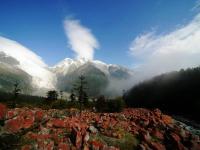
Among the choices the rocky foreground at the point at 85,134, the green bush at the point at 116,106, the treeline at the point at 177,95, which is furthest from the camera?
the treeline at the point at 177,95

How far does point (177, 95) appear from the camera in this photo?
445 ft

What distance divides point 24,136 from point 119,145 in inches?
641

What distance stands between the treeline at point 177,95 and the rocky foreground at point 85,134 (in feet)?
202

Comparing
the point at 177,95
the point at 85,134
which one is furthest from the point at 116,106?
the point at 177,95

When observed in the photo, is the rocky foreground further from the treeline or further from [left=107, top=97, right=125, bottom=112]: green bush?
the treeline

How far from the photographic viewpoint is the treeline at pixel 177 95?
4588 inches

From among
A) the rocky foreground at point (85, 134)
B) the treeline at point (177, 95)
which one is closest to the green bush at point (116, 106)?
the rocky foreground at point (85, 134)

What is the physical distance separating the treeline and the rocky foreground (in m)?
61.5

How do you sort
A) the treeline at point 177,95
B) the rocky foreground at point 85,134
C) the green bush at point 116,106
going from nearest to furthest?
the rocky foreground at point 85,134
the green bush at point 116,106
the treeline at point 177,95

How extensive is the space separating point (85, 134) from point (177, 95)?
110 metres

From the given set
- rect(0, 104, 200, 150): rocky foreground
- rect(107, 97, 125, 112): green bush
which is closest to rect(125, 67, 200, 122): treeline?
rect(107, 97, 125, 112): green bush

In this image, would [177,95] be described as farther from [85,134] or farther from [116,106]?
[85,134]

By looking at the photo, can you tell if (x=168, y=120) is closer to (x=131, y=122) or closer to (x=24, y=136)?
(x=131, y=122)

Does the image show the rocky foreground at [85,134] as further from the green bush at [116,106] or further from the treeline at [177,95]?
the treeline at [177,95]
